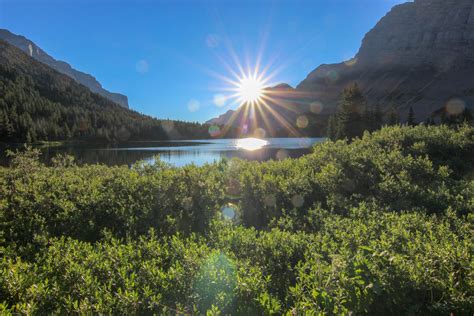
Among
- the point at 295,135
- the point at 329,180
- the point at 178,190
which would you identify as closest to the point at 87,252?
the point at 178,190

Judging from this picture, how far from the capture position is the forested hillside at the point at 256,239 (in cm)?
395

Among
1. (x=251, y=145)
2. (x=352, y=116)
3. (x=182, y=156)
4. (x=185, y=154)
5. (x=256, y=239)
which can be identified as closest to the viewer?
(x=256, y=239)

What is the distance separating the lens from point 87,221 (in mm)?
7914

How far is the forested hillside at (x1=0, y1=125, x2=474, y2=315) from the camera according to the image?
13.0 feet

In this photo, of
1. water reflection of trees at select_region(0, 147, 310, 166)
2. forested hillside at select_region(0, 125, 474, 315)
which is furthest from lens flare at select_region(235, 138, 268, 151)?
forested hillside at select_region(0, 125, 474, 315)

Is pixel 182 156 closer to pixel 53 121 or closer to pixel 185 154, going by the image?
pixel 185 154

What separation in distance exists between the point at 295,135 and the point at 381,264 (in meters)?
178

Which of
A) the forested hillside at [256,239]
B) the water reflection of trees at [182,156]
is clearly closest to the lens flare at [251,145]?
the water reflection of trees at [182,156]

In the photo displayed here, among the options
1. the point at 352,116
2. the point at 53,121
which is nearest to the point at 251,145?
the point at 352,116

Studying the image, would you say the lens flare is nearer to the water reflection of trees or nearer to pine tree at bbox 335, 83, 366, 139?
Result: the water reflection of trees

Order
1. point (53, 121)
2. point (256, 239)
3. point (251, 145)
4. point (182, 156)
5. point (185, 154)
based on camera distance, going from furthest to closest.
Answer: point (53, 121)
point (251, 145)
point (185, 154)
point (182, 156)
point (256, 239)

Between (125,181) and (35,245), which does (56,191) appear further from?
(35,245)

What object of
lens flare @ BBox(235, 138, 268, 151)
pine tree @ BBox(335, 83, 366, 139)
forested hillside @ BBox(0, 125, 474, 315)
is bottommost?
lens flare @ BBox(235, 138, 268, 151)

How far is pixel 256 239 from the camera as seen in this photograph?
6.05 meters
